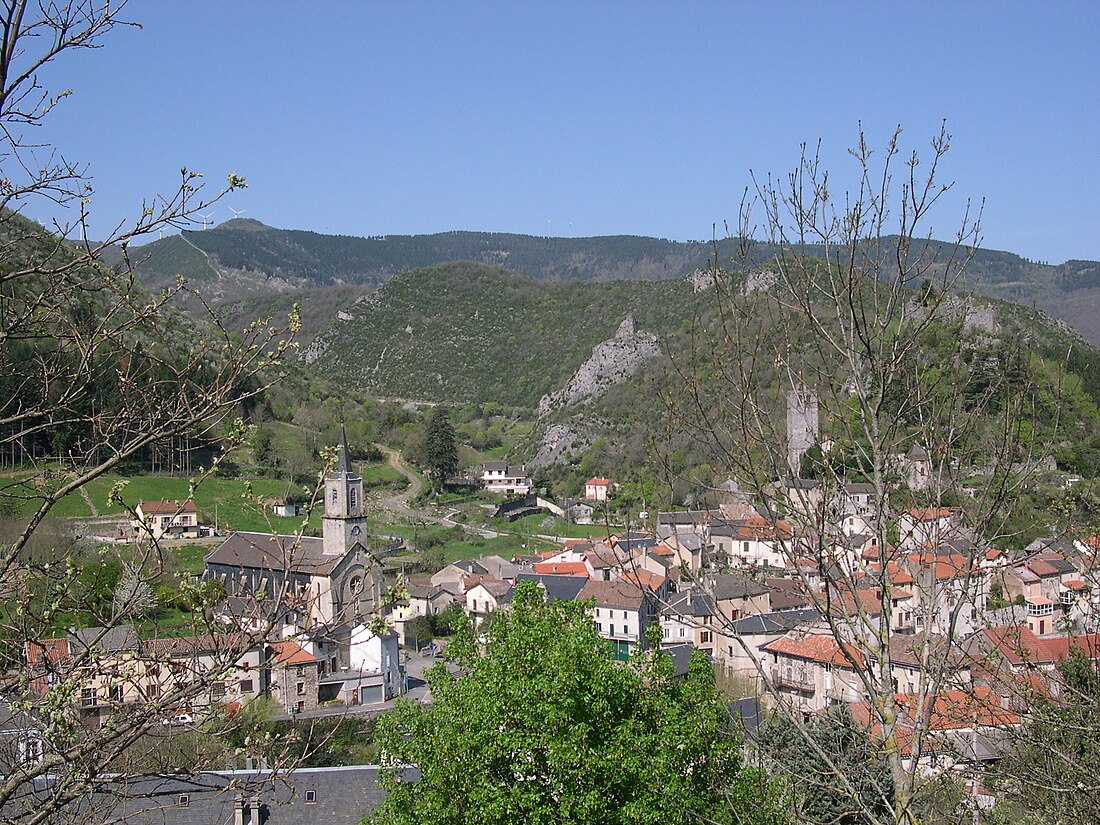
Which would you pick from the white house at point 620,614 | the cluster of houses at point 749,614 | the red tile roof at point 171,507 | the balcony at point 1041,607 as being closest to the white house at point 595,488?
the cluster of houses at point 749,614

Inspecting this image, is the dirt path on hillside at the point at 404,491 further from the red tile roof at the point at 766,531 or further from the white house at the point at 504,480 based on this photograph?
the red tile roof at the point at 766,531

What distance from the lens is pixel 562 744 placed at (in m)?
8.59

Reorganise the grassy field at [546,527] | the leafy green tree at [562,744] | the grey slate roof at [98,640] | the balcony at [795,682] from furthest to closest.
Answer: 1. the grassy field at [546,527]
2. the balcony at [795,682]
3. the leafy green tree at [562,744]
4. the grey slate roof at [98,640]

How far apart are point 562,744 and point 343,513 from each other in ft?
79.4

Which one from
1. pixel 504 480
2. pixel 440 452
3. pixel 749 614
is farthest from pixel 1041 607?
pixel 504 480

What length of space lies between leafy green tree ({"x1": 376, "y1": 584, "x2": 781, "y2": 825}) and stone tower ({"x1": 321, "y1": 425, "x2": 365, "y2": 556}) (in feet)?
73.3

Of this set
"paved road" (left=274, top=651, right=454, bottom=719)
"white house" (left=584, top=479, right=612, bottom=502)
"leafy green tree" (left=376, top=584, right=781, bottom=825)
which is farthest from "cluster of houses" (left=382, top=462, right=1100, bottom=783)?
"white house" (left=584, top=479, right=612, bottom=502)

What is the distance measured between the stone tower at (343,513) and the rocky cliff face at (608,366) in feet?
143

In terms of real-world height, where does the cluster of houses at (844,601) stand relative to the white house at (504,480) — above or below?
above

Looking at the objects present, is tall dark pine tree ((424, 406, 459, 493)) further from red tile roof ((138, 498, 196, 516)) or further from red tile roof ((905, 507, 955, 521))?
red tile roof ((905, 507, 955, 521))

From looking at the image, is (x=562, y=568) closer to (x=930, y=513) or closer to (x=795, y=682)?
(x=795, y=682)

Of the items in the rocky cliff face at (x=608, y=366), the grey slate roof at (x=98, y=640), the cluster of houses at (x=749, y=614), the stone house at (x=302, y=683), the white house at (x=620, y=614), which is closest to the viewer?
the grey slate roof at (x=98, y=640)

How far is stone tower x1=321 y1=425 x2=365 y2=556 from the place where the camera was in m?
31.7

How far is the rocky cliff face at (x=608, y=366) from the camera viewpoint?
75.6 metres
